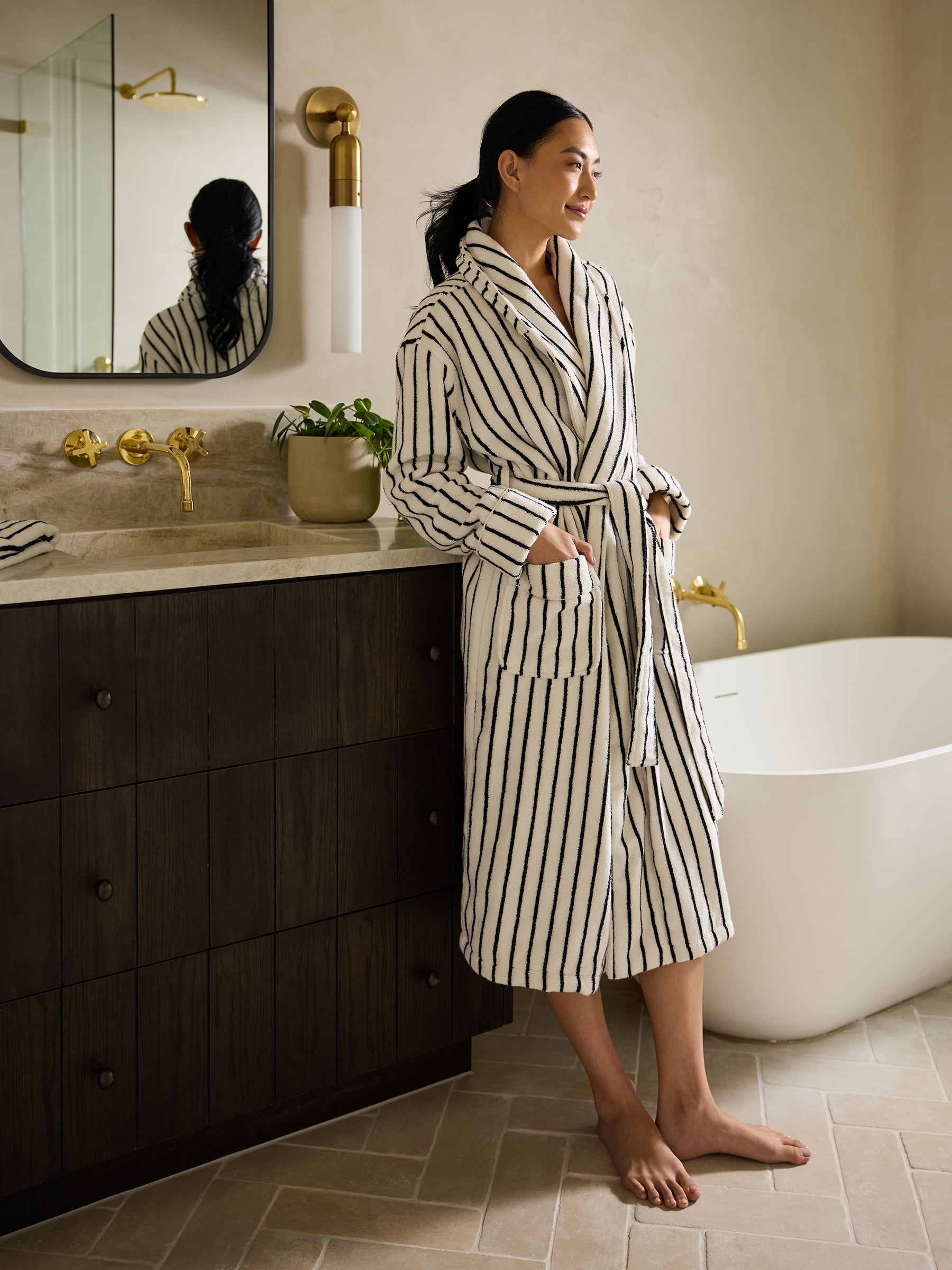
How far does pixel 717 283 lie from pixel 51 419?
1.63 m

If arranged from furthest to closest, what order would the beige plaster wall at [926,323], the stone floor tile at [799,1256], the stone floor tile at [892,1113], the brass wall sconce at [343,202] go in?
the beige plaster wall at [926,323] → the brass wall sconce at [343,202] → the stone floor tile at [892,1113] → the stone floor tile at [799,1256]

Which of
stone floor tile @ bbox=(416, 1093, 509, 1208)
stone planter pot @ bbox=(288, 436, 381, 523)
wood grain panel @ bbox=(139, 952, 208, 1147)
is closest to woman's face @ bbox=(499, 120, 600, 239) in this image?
stone planter pot @ bbox=(288, 436, 381, 523)

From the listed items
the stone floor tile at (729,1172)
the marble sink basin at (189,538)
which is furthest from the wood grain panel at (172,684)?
the stone floor tile at (729,1172)

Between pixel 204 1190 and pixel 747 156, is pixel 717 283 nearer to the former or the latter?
pixel 747 156

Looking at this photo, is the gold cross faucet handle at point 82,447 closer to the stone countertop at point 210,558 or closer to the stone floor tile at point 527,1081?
the stone countertop at point 210,558

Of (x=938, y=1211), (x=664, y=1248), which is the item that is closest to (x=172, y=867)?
(x=664, y=1248)

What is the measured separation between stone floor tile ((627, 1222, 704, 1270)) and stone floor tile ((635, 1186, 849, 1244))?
0.02 metres

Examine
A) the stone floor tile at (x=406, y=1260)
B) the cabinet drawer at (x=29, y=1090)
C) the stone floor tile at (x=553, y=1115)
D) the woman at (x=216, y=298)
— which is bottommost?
the stone floor tile at (x=406, y=1260)

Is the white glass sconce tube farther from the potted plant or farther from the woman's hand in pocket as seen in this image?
the woman's hand in pocket

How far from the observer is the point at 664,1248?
1669 millimetres

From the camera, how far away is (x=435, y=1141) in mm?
1931

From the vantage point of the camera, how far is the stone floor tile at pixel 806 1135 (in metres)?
1.80

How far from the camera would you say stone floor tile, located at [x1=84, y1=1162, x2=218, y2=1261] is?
167 centimetres

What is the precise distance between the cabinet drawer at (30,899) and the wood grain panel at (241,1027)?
0.24 meters
